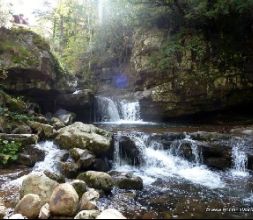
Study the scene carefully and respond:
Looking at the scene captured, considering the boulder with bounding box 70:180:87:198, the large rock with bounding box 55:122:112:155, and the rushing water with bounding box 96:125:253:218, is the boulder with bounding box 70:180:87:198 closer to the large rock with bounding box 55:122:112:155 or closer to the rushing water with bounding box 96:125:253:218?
the rushing water with bounding box 96:125:253:218

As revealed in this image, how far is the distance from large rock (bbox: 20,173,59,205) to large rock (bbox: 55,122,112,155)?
3539 millimetres

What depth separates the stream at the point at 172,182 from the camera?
751 cm

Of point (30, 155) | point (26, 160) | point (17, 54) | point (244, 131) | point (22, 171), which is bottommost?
point (22, 171)

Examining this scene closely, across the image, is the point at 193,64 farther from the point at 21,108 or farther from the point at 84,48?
the point at 84,48

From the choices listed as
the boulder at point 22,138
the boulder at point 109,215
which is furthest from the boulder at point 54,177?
the boulder at point 109,215

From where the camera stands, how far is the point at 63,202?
6520mm

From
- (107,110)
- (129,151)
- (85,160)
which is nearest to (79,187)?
(85,160)

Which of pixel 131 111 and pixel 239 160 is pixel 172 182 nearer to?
pixel 239 160

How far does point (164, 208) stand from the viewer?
24.9 ft

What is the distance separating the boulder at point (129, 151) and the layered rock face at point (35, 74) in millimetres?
5788

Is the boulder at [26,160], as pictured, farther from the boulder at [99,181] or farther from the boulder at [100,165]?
the boulder at [99,181]

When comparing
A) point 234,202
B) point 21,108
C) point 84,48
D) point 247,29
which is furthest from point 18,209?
point 84,48

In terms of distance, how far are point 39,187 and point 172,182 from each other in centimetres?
406

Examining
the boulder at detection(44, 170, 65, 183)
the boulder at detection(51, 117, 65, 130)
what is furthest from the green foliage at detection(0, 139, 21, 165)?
the boulder at detection(51, 117, 65, 130)
